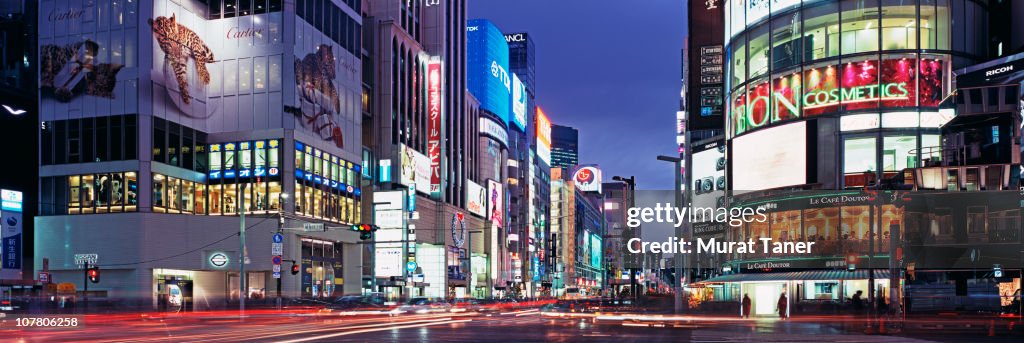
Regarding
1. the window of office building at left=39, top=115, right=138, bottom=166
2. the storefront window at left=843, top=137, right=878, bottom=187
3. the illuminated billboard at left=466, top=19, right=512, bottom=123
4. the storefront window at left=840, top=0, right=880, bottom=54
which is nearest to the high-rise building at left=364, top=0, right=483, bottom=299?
the illuminated billboard at left=466, top=19, right=512, bottom=123

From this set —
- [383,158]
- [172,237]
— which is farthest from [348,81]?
[172,237]

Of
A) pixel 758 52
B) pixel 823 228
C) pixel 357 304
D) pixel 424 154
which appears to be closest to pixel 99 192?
pixel 357 304

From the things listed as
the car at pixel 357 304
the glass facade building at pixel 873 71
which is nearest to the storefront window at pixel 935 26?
the glass facade building at pixel 873 71

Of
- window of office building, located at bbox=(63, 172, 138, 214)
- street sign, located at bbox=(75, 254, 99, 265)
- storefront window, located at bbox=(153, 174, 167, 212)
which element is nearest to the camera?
street sign, located at bbox=(75, 254, 99, 265)

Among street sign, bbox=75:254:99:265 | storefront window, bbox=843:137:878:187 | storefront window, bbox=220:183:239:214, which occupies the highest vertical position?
storefront window, bbox=843:137:878:187

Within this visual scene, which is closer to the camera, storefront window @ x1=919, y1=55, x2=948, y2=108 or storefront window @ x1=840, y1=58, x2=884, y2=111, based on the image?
storefront window @ x1=919, y1=55, x2=948, y2=108

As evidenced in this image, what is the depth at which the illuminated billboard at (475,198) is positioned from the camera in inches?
4727

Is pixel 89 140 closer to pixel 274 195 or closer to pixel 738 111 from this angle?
pixel 274 195

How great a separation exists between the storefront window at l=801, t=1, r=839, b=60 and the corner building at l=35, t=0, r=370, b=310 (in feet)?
104

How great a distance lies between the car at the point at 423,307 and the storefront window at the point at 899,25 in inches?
1220

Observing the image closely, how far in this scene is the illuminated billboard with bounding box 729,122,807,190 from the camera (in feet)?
192

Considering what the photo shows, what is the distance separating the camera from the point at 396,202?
295 ft

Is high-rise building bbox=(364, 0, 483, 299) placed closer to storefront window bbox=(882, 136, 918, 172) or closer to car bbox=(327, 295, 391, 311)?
car bbox=(327, 295, 391, 311)

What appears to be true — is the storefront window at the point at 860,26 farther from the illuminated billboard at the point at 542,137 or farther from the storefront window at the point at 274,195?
the illuminated billboard at the point at 542,137
